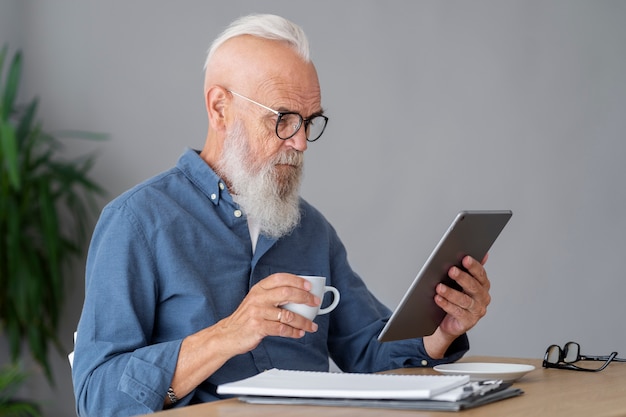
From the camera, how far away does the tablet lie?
168 centimetres

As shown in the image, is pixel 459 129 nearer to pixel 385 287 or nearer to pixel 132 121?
pixel 385 287

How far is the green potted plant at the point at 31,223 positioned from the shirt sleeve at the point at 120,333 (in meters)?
2.09

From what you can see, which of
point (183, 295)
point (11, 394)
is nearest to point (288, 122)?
point (183, 295)

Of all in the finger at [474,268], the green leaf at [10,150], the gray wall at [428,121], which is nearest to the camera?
the finger at [474,268]

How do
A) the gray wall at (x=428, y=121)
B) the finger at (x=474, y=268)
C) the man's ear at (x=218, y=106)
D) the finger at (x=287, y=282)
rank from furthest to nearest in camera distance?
the gray wall at (x=428, y=121) < the man's ear at (x=218, y=106) < the finger at (x=474, y=268) < the finger at (x=287, y=282)

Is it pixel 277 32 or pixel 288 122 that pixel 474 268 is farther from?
pixel 277 32

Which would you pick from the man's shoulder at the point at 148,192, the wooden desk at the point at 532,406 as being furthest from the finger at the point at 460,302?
the man's shoulder at the point at 148,192

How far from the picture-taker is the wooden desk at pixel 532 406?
1.23 metres

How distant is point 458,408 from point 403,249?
10.2ft

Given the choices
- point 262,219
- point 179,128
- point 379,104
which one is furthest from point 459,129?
point 262,219

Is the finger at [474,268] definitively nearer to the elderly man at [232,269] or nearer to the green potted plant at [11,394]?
the elderly man at [232,269]

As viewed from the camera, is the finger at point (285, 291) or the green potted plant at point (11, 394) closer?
the finger at point (285, 291)

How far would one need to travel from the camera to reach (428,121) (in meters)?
4.34

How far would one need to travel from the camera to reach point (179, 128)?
4.29m
